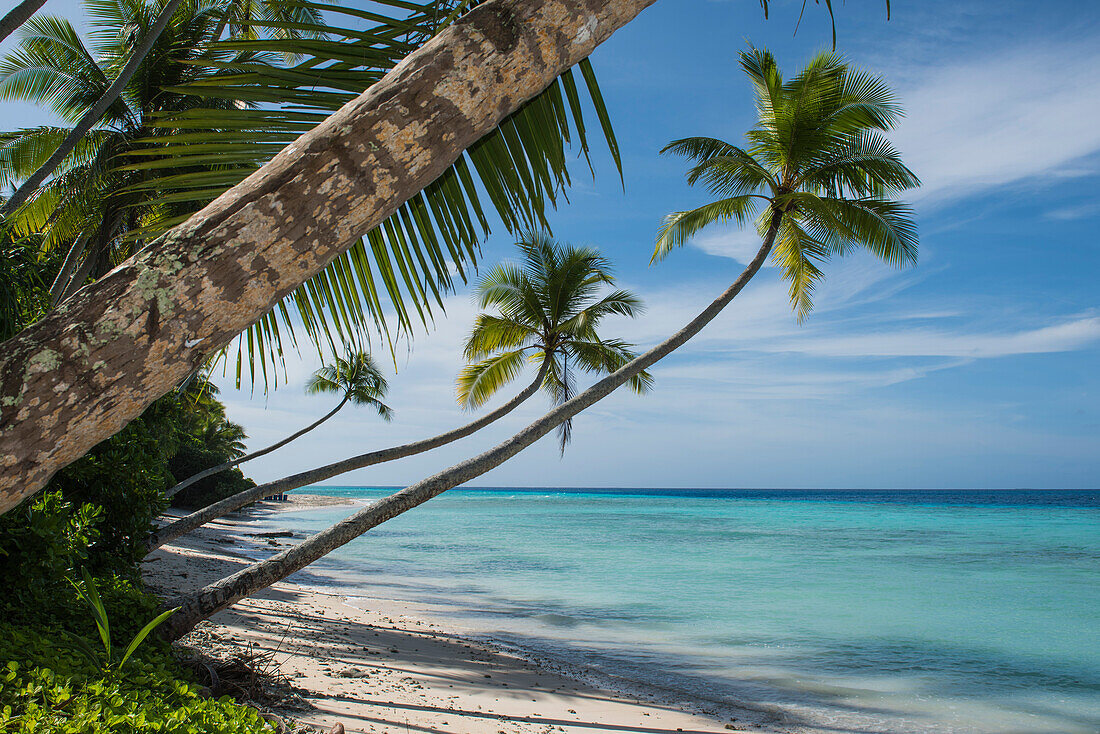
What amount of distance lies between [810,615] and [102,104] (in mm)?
13049

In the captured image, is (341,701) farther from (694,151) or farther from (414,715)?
(694,151)

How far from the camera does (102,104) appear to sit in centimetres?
507

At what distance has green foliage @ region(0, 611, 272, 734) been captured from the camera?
7.35 ft

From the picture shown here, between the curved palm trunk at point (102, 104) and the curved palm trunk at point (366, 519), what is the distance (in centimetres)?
289

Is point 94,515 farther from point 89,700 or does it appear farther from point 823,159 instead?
point 823,159

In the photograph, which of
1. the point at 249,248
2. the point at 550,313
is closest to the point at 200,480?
the point at 550,313

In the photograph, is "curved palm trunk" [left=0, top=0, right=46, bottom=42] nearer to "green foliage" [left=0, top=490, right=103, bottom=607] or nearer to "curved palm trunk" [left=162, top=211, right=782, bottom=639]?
"green foliage" [left=0, top=490, right=103, bottom=607]

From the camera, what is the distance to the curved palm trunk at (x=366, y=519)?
4.13 m

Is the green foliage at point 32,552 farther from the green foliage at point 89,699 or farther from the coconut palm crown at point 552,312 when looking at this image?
the coconut palm crown at point 552,312

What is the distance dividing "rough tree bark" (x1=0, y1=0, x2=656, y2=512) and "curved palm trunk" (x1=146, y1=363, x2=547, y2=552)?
433 centimetres

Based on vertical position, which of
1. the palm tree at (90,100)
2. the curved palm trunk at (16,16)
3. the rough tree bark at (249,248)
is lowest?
the rough tree bark at (249,248)

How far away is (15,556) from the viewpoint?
390cm

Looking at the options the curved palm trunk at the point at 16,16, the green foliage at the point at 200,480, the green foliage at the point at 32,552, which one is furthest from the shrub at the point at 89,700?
the green foliage at the point at 200,480

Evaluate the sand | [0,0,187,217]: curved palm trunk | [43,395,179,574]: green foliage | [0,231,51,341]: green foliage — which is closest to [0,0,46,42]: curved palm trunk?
[0,0,187,217]: curved palm trunk
